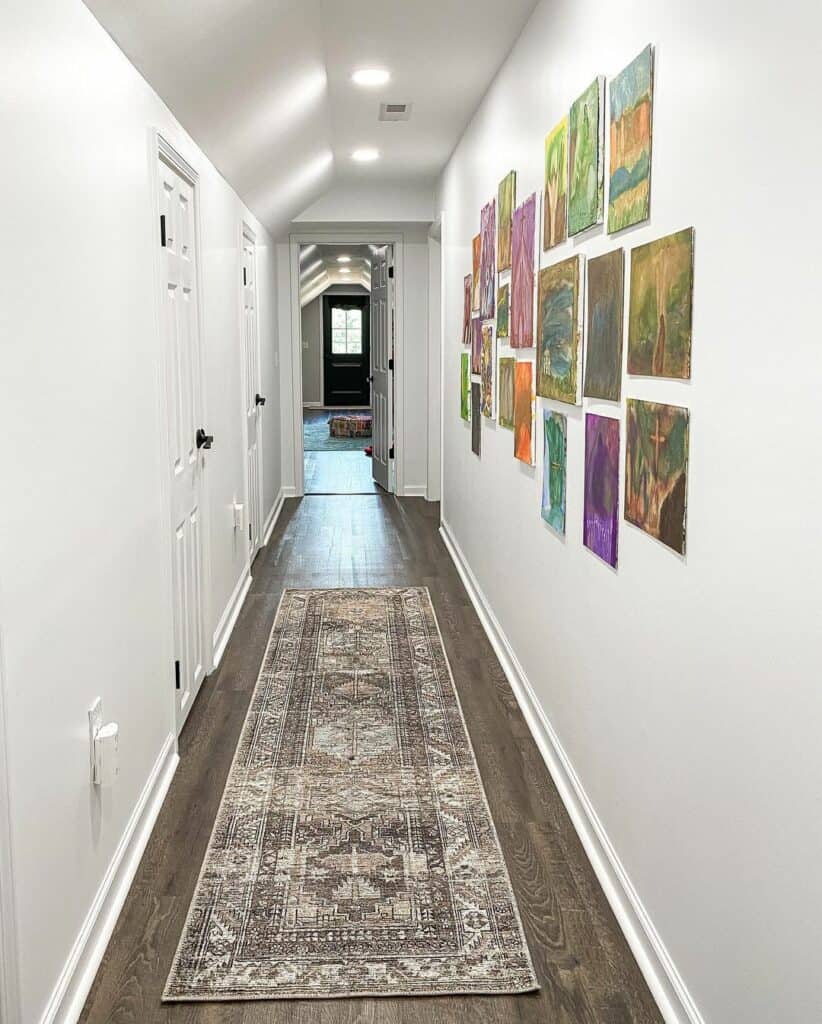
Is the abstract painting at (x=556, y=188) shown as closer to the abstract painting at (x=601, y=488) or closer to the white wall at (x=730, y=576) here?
the white wall at (x=730, y=576)

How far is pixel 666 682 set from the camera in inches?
81.6

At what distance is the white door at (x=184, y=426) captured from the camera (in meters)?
3.34

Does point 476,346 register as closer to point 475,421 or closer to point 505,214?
point 475,421

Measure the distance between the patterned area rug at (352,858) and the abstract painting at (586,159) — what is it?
1668 millimetres

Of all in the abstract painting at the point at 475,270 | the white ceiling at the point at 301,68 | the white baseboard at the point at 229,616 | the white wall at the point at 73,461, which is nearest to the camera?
the white wall at the point at 73,461

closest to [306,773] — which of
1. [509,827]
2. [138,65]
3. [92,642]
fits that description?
[509,827]

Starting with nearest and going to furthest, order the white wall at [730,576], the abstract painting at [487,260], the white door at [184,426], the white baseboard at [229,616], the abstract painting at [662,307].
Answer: the white wall at [730,576], the abstract painting at [662,307], the white door at [184,426], the white baseboard at [229,616], the abstract painting at [487,260]

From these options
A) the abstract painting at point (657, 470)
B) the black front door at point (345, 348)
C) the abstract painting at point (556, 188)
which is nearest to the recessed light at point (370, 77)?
the abstract painting at point (556, 188)

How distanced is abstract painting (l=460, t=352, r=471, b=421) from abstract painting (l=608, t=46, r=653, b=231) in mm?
2981

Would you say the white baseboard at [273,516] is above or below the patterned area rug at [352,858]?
above

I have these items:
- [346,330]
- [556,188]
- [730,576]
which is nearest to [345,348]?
[346,330]

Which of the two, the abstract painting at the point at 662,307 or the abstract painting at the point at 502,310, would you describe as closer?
the abstract painting at the point at 662,307

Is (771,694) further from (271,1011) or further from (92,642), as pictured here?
(92,642)

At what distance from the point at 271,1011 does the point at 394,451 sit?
6.83 metres
